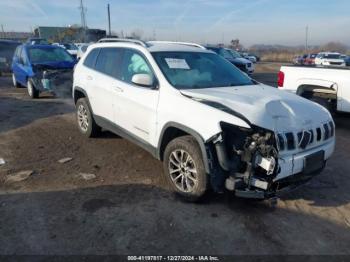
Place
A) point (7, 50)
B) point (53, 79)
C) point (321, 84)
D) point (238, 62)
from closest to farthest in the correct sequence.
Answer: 1. point (321, 84)
2. point (53, 79)
3. point (238, 62)
4. point (7, 50)

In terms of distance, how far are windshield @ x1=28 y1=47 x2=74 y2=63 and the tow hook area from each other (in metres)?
8.97

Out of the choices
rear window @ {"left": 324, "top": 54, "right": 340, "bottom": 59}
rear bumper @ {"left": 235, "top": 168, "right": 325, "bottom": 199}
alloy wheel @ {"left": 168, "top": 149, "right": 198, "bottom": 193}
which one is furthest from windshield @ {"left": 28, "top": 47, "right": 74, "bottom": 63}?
rear window @ {"left": 324, "top": 54, "right": 340, "bottom": 59}

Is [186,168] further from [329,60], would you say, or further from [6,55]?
[329,60]

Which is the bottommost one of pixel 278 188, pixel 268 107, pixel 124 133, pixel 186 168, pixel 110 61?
pixel 278 188

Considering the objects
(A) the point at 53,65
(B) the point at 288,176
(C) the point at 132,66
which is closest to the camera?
(B) the point at 288,176

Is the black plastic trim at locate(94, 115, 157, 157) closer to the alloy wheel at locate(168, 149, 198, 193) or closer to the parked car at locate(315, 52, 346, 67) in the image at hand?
the alloy wheel at locate(168, 149, 198, 193)

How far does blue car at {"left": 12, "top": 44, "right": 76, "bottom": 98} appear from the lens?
32.9 feet

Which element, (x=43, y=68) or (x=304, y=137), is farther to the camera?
(x=43, y=68)

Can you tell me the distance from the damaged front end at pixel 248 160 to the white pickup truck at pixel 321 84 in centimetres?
393

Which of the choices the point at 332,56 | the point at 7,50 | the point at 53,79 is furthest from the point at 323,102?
the point at 332,56

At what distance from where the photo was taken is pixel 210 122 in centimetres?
359

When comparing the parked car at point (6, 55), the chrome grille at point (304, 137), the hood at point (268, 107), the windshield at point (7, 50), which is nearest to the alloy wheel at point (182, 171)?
the hood at point (268, 107)

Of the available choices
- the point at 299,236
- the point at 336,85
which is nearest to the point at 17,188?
the point at 299,236

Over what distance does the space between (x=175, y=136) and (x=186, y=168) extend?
1.64 feet
